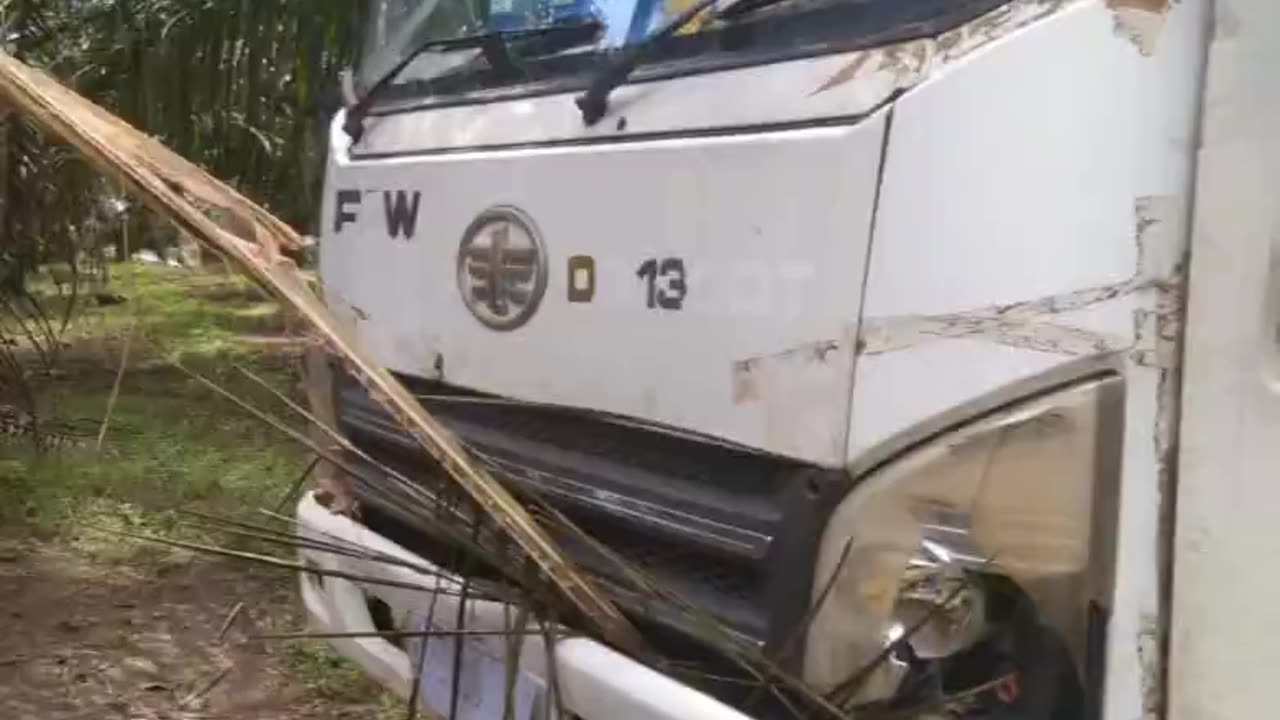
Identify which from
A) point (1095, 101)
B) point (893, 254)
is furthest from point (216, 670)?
point (1095, 101)

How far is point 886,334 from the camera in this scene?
170 cm

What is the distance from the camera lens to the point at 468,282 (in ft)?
8.00

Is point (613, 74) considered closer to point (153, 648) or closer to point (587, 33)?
point (587, 33)

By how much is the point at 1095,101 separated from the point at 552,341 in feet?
3.23

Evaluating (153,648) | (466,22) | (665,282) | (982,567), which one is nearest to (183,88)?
(153,648)

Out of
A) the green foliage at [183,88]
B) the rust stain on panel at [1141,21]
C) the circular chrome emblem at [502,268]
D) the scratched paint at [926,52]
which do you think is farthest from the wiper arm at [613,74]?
the green foliage at [183,88]

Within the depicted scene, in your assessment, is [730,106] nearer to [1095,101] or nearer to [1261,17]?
[1095,101]

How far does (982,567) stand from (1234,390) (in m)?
0.37

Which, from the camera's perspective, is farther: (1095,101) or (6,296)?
(6,296)

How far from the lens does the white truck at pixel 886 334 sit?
1463 millimetres

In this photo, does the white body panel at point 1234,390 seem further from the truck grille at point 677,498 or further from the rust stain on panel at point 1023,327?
the truck grille at point 677,498

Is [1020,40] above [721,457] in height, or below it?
above

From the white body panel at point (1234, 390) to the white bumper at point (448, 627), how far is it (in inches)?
23.9

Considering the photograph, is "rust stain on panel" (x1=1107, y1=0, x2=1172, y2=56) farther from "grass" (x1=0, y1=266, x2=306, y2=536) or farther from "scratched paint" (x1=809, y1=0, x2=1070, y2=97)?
"grass" (x1=0, y1=266, x2=306, y2=536)
